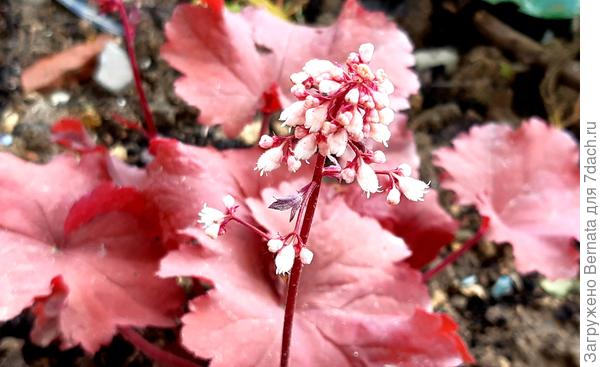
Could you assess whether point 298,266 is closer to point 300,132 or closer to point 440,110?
point 300,132

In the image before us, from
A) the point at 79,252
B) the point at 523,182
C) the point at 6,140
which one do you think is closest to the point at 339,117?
the point at 79,252

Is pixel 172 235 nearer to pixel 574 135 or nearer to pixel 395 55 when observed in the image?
pixel 395 55

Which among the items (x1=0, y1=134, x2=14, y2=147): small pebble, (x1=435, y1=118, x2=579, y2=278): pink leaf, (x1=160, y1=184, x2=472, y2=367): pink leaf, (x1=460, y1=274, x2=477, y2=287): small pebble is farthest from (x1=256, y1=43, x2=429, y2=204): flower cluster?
Result: (x1=0, y1=134, x2=14, y2=147): small pebble

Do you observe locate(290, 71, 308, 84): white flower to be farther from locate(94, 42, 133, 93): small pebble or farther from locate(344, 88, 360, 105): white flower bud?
locate(94, 42, 133, 93): small pebble

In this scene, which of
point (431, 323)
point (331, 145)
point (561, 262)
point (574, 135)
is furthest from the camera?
point (574, 135)

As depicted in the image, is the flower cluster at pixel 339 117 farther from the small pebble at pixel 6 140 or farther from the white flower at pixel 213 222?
the small pebble at pixel 6 140

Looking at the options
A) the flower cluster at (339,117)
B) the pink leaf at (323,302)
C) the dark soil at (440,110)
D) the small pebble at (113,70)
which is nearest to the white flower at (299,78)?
the flower cluster at (339,117)

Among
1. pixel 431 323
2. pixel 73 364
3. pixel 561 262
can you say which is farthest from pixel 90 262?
pixel 561 262
